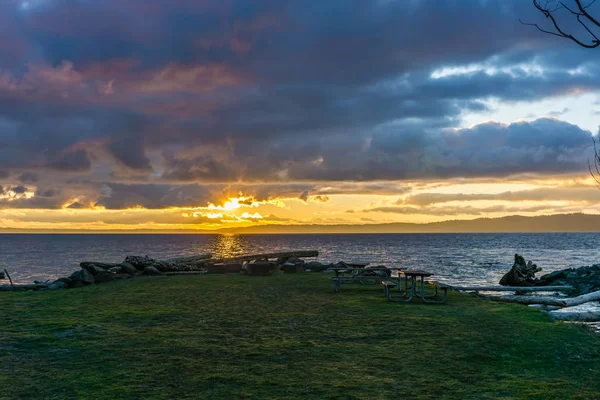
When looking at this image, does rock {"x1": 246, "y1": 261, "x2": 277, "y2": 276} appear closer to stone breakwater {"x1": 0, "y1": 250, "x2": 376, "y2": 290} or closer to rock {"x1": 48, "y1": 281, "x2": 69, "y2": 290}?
stone breakwater {"x1": 0, "y1": 250, "x2": 376, "y2": 290}

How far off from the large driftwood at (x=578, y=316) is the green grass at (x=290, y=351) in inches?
47.1

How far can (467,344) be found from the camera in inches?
386

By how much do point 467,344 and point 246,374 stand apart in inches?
184

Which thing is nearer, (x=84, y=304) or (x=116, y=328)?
(x=116, y=328)

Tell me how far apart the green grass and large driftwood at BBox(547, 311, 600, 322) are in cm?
120

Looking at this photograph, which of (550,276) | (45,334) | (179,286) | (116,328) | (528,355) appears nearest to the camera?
(528,355)

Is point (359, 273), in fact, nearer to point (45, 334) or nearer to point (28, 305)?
point (28, 305)

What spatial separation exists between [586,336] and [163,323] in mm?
9830

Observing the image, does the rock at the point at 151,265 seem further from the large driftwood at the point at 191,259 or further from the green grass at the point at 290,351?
the green grass at the point at 290,351

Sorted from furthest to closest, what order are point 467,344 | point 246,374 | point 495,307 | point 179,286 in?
1. point 179,286
2. point 495,307
3. point 467,344
4. point 246,374

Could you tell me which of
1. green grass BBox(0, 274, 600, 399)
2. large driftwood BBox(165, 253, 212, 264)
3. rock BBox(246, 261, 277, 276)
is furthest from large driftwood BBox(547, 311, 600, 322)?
large driftwood BBox(165, 253, 212, 264)

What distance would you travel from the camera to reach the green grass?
7.16 m

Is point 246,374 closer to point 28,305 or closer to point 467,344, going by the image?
point 467,344

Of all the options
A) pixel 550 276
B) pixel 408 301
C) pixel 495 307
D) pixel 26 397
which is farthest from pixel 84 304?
pixel 550 276
